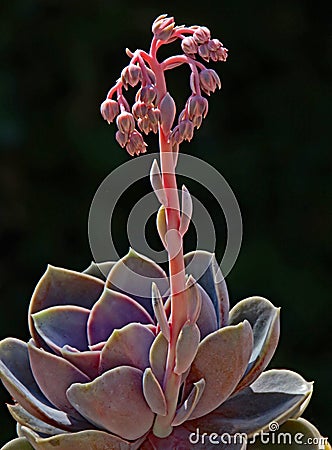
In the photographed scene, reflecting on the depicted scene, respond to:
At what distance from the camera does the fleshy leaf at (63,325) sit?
0.59m

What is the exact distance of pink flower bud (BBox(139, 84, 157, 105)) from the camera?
48cm

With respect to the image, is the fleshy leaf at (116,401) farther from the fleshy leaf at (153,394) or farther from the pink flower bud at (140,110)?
the pink flower bud at (140,110)

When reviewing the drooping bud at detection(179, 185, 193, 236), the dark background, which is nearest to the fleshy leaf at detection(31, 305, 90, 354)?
the drooping bud at detection(179, 185, 193, 236)

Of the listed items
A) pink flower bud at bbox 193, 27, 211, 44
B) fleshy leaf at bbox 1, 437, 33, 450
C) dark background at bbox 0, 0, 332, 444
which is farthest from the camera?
dark background at bbox 0, 0, 332, 444

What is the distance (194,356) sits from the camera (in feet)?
1.76

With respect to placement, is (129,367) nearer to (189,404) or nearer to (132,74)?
(189,404)

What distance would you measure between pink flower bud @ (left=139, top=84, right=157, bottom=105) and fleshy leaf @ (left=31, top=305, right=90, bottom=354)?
17 cm

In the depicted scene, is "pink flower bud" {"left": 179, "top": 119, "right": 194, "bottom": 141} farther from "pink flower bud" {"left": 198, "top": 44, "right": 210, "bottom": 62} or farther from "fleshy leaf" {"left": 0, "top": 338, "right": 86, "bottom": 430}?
"fleshy leaf" {"left": 0, "top": 338, "right": 86, "bottom": 430}

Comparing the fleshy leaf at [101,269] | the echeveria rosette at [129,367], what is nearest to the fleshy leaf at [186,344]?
the echeveria rosette at [129,367]

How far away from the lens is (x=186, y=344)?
0.53m

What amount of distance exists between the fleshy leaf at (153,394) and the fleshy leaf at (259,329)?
0.05m

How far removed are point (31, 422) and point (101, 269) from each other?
0.33ft

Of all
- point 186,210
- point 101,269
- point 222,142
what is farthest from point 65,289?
point 222,142

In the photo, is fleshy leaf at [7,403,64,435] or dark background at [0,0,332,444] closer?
fleshy leaf at [7,403,64,435]
